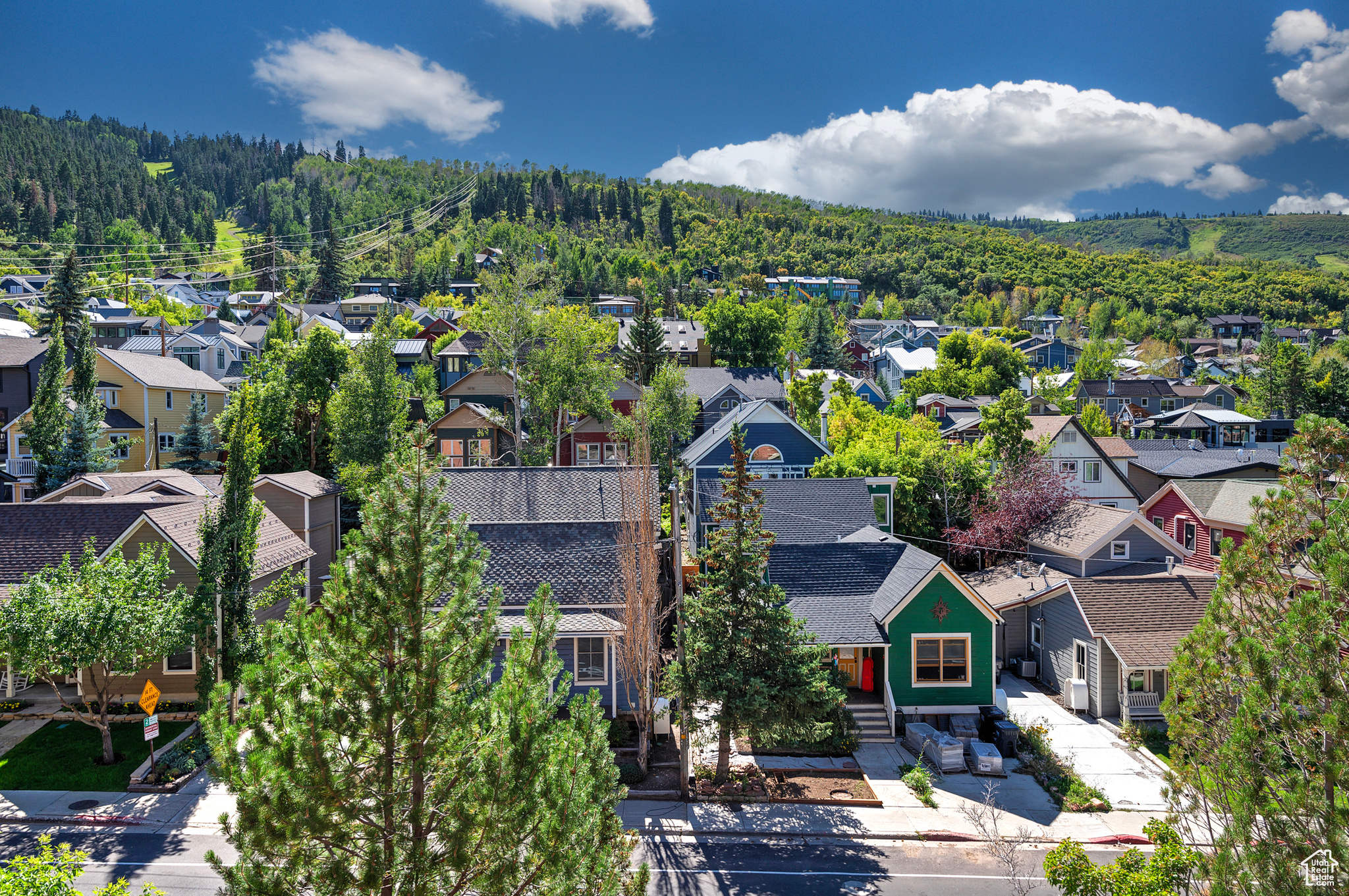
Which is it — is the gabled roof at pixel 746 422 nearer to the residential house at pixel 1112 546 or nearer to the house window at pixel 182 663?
the residential house at pixel 1112 546

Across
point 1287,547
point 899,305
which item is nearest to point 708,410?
point 1287,547

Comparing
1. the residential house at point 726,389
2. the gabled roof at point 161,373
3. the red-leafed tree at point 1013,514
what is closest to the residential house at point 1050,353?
the residential house at point 726,389

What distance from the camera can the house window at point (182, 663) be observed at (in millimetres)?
24797

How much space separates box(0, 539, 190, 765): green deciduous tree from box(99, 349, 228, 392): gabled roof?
28.8 meters

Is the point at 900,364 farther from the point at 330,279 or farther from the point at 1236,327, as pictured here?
the point at 1236,327

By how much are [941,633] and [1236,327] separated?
158336 mm

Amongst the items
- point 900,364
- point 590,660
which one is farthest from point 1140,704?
point 900,364

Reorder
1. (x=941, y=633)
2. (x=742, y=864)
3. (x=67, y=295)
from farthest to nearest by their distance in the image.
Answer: (x=67, y=295)
(x=941, y=633)
(x=742, y=864)

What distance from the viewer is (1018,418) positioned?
3784 cm

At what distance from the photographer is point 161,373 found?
48.5 metres

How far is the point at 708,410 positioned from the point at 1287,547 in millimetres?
49344

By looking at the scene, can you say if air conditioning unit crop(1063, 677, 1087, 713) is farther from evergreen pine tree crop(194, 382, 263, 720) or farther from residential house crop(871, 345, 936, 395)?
residential house crop(871, 345, 936, 395)

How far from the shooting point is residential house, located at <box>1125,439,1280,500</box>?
42750 millimetres

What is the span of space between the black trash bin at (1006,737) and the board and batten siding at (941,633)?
864mm
